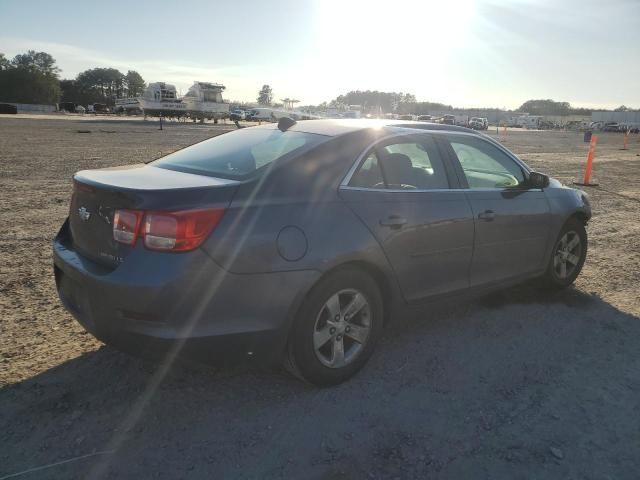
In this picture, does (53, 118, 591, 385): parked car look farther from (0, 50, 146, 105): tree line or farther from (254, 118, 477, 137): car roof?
(0, 50, 146, 105): tree line

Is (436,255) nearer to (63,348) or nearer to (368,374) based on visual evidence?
(368,374)

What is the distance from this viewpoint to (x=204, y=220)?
9.19 feet

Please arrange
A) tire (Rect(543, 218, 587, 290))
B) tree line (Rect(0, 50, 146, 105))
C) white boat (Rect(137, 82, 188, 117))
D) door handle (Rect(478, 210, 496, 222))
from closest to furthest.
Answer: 1. door handle (Rect(478, 210, 496, 222))
2. tire (Rect(543, 218, 587, 290))
3. white boat (Rect(137, 82, 188, 117))
4. tree line (Rect(0, 50, 146, 105))

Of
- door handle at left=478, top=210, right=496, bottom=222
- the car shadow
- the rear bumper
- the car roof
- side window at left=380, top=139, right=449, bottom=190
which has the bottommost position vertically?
the car shadow

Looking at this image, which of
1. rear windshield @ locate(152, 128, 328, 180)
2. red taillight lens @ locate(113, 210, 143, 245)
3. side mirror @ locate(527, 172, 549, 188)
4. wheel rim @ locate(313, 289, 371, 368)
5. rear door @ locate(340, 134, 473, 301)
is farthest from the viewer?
side mirror @ locate(527, 172, 549, 188)

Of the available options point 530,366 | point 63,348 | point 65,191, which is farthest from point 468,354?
point 65,191

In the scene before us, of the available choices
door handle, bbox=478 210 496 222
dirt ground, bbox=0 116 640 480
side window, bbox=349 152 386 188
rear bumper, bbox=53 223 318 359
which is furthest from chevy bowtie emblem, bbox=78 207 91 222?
door handle, bbox=478 210 496 222

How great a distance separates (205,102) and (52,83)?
234ft

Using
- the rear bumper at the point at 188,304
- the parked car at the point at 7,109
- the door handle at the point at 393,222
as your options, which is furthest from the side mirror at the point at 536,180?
the parked car at the point at 7,109

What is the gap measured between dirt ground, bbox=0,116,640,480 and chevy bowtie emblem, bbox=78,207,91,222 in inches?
41.3

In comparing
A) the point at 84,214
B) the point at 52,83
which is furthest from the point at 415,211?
the point at 52,83

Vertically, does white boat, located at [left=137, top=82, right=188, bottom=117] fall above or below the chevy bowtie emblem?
above

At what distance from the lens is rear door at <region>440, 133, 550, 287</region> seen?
4.20m

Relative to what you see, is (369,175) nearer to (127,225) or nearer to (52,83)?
(127,225)
